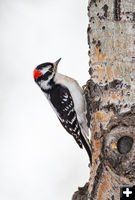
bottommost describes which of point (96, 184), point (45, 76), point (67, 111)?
point (96, 184)

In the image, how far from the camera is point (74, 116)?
11.8 ft

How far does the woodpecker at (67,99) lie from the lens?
351 cm

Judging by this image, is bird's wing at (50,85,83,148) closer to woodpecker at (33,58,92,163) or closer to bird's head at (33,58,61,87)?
woodpecker at (33,58,92,163)

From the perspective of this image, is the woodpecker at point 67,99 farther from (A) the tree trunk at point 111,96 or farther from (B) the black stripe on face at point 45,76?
(A) the tree trunk at point 111,96

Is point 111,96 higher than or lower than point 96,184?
higher

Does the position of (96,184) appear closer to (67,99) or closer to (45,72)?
(67,99)

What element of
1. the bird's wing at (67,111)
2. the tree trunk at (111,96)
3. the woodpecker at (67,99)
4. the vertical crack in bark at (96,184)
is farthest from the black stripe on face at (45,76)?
the vertical crack in bark at (96,184)

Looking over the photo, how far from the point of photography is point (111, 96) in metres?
2.33

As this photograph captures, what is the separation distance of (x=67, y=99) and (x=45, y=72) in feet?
1.10

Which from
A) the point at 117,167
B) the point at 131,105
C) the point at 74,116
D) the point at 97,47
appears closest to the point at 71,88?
the point at 74,116

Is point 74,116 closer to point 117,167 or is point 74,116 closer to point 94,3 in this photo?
point 94,3

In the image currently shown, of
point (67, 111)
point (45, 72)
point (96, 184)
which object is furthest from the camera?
point (45, 72)

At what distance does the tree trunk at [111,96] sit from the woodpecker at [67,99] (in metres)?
1.00

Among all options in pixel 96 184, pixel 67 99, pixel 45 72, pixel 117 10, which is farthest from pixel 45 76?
pixel 96 184
